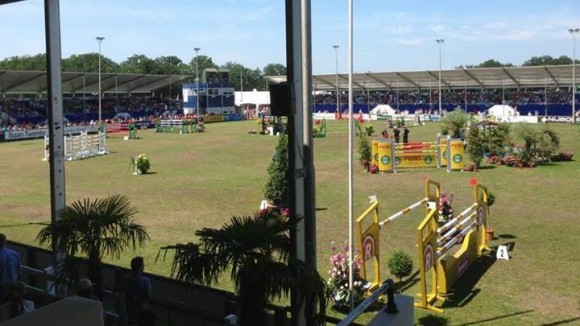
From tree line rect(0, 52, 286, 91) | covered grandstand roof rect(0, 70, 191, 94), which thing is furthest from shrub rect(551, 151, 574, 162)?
tree line rect(0, 52, 286, 91)

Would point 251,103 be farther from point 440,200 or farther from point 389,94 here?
point 440,200

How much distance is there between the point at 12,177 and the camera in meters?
25.3

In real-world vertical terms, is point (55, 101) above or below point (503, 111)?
below

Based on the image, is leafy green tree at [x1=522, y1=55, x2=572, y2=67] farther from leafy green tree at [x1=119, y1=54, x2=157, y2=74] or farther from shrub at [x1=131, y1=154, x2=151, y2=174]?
shrub at [x1=131, y1=154, x2=151, y2=174]

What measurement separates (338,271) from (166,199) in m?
10.7

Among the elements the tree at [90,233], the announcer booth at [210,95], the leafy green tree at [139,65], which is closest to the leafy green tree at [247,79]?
the leafy green tree at [139,65]

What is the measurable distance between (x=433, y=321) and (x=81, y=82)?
6628 centimetres

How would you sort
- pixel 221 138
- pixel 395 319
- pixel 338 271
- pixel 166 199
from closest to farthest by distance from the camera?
pixel 395 319 → pixel 338 271 → pixel 166 199 → pixel 221 138

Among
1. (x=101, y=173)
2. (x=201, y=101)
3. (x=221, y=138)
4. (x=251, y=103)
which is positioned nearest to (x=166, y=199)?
(x=101, y=173)

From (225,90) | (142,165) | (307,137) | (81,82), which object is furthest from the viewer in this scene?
(225,90)

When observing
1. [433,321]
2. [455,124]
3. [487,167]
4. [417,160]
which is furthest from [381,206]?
[455,124]

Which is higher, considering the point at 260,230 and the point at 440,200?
the point at 260,230

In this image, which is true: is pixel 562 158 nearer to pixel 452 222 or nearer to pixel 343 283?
pixel 452 222

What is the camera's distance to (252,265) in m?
4.98
